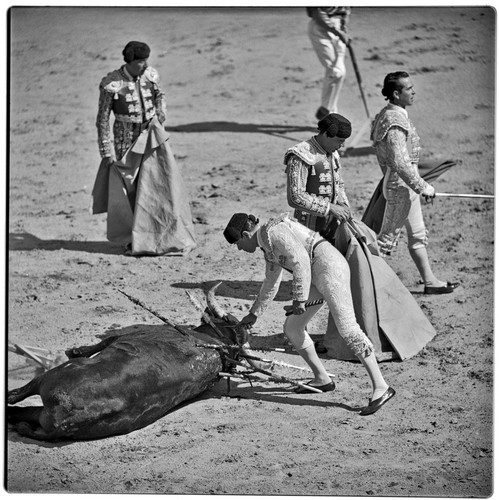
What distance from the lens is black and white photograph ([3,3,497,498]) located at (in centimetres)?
752

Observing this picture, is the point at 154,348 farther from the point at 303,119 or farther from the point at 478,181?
the point at 303,119

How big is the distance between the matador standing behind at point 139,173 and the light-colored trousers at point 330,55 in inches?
120

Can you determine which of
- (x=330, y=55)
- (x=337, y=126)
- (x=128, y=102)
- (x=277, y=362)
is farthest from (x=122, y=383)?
(x=330, y=55)

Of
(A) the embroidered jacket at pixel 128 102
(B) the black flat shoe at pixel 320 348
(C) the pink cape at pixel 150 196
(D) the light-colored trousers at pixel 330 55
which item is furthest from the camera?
(D) the light-colored trousers at pixel 330 55

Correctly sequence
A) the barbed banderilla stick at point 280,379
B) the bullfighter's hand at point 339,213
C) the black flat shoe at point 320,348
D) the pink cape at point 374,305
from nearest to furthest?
the barbed banderilla stick at point 280,379, the bullfighter's hand at point 339,213, the pink cape at point 374,305, the black flat shoe at point 320,348

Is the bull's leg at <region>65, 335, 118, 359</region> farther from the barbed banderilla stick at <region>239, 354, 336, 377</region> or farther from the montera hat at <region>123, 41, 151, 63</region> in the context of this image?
the montera hat at <region>123, 41, 151, 63</region>

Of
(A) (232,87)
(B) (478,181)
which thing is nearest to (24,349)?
(B) (478,181)

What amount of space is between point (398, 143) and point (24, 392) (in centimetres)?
313

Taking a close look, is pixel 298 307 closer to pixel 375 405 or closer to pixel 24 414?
pixel 375 405

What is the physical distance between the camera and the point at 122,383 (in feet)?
24.5

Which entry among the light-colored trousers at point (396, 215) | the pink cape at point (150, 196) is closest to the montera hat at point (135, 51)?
the pink cape at point (150, 196)

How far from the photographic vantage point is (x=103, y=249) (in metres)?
10.8

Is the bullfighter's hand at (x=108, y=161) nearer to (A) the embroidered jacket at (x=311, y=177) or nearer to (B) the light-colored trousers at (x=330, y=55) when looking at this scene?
(A) the embroidered jacket at (x=311, y=177)

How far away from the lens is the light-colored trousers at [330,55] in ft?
42.9
